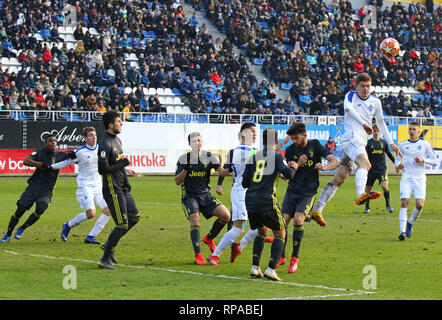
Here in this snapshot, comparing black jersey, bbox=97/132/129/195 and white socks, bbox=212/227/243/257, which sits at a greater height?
black jersey, bbox=97/132/129/195

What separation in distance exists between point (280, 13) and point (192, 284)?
135ft

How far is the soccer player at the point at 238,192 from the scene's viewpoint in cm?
1149

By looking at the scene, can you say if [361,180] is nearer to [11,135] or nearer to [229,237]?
[229,237]

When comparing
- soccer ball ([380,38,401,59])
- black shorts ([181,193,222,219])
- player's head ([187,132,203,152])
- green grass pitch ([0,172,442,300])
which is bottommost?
green grass pitch ([0,172,442,300])

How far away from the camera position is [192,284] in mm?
9789

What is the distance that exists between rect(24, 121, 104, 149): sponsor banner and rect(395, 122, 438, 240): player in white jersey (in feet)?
69.8

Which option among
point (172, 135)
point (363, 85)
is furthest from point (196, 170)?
point (172, 135)

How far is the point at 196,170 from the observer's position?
40.0 feet

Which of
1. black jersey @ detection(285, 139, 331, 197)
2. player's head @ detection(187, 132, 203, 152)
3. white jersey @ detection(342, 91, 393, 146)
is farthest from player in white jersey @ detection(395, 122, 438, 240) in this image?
player's head @ detection(187, 132, 203, 152)

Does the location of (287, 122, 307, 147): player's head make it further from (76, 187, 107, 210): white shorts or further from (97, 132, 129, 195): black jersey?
(76, 187, 107, 210): white shorts

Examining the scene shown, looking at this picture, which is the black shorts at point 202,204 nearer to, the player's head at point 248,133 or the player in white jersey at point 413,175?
the player's head at point 248,133

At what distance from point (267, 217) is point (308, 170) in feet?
5.59

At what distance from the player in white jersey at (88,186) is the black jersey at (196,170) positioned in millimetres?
2740

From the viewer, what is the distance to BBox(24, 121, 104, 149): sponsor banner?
34156 mm
